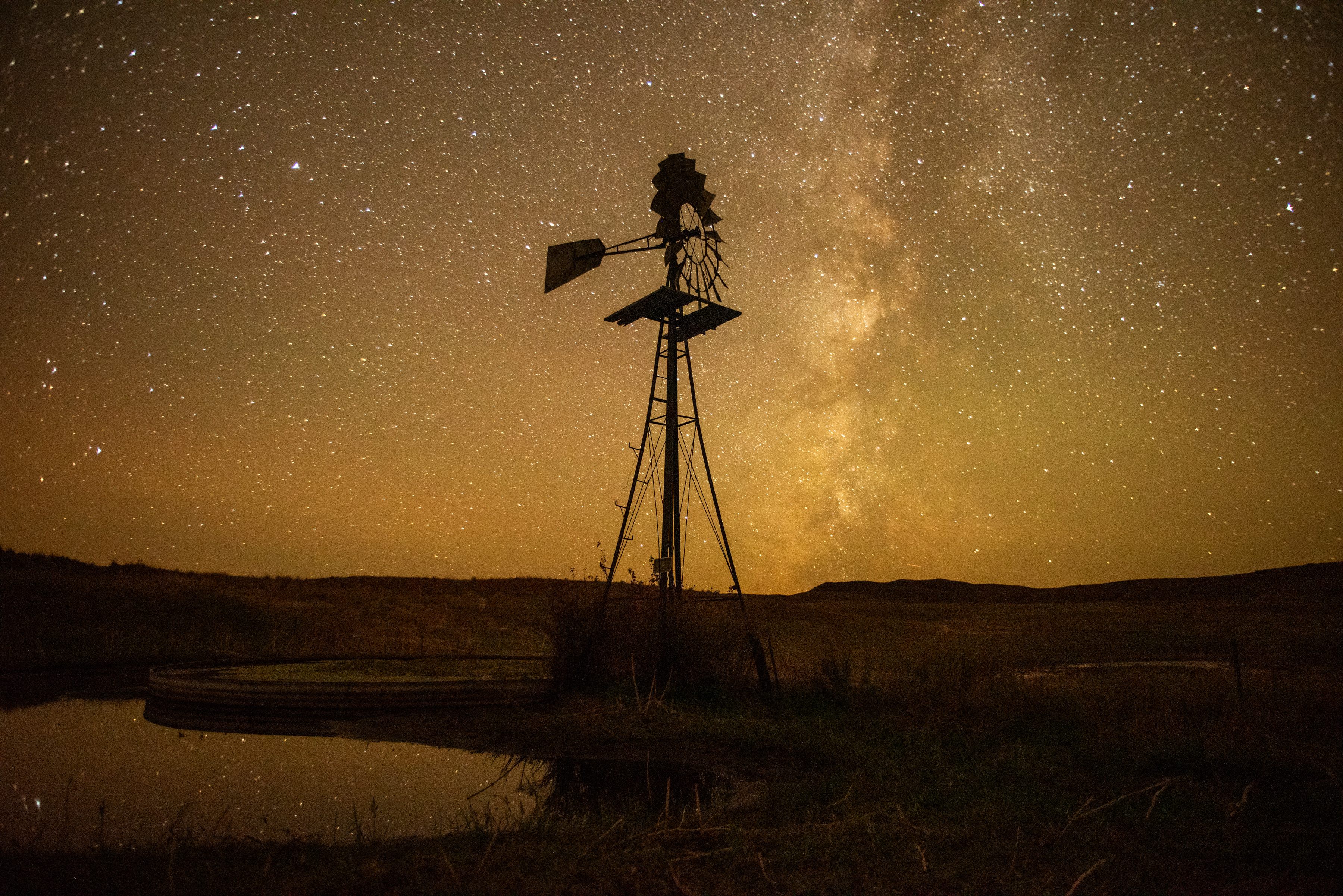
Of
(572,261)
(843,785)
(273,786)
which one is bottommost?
(273,786)

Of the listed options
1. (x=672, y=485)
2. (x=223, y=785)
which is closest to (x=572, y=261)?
Answer: (x=672, y=485)

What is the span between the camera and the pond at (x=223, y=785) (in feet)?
21.4

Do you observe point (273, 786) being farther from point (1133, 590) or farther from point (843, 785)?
point (1133, 590)

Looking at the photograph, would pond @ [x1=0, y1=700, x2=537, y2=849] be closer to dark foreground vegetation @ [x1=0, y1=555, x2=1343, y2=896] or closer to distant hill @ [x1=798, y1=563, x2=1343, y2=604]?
dark foreground vegetation @ [x1=0, y1=555, x2=1343, y2=896]

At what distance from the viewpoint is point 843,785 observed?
25.7 feet

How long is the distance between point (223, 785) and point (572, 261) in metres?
10.1

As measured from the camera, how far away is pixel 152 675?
12.8 m

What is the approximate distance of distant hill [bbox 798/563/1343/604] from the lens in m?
61.2

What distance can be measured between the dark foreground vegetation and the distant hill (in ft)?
157

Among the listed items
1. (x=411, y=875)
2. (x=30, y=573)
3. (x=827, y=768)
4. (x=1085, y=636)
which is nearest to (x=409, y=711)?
(x=827, y=768)

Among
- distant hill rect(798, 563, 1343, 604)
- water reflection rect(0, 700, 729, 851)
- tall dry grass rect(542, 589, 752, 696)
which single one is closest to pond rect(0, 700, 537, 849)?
water reflection rect(0, 700, 729, 851)

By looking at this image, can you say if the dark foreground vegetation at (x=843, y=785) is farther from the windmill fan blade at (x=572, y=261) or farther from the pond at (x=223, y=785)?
the windmill fan blade at (x=572, y=261)

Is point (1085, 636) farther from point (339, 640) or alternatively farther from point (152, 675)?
point (152, 675)

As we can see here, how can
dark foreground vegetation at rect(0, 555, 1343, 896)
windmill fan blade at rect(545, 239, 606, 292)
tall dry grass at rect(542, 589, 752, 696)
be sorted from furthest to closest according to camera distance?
1. windmill fan blade at rect(545, 239, 606, 292)
2. tall dry grass at rect(542, 589, 752, 696)
3. dark foreground vegetation at rect(0, 555, 1343, 896)
